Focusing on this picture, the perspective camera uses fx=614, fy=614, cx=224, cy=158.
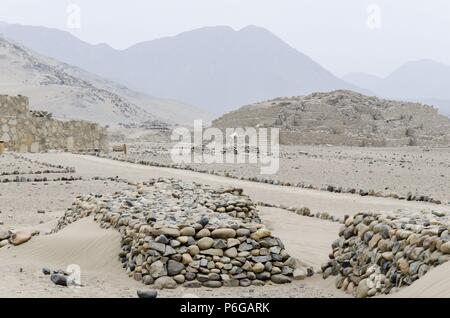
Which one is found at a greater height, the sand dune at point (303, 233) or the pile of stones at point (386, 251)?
the pile of stones at point (386, 251)

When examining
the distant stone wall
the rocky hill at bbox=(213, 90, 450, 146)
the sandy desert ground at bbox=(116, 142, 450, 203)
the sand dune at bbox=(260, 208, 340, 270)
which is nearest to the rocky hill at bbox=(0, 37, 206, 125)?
the rocky hill at bbox=(213, 90, 450, 146)

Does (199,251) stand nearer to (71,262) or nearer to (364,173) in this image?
(71,262)

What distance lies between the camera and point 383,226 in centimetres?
686

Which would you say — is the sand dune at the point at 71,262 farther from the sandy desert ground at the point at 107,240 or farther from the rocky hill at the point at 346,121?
the rocky hill at the point at 346,121

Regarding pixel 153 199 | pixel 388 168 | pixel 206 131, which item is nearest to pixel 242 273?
pixel 153 199

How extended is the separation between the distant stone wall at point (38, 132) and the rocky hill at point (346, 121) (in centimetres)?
1350

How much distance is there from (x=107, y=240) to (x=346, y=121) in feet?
129

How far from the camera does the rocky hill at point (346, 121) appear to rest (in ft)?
136

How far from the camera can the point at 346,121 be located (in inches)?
1821

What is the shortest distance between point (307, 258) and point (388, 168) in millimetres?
15457
